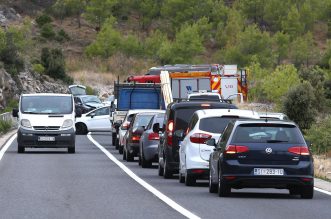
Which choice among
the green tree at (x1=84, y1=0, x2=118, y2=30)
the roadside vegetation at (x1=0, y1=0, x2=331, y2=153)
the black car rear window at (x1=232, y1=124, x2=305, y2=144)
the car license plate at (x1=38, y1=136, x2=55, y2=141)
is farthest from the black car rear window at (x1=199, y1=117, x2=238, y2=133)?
the green tree at (x1=84, y1=0, x2=118, y2=30)

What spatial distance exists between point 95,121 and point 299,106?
9.74 m

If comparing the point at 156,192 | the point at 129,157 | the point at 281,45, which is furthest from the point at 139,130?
the point at 281,45

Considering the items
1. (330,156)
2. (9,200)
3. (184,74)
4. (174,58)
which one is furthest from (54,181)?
(174,58)

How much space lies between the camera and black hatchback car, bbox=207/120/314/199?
68.9 feet

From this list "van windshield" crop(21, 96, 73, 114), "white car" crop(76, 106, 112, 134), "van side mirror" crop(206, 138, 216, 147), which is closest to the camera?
"van side mirror" crop(206, 138, 216, 147)

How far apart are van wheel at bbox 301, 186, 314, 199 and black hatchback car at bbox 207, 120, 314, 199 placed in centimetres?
11

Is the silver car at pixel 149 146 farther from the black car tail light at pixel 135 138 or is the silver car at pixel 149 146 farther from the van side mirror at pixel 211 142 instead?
the van side mirror at pixel 211 142

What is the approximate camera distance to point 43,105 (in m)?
39.6

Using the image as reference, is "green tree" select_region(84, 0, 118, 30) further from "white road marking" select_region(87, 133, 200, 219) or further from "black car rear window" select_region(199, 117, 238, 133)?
"black car rear window" select_region(199, 117, 238, 133)

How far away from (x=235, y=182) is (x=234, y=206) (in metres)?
1.75

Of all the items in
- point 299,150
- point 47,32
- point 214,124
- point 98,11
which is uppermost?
point 98,11

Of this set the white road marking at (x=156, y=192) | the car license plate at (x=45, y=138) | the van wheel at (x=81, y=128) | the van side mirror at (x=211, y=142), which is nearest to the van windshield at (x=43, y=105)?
the car license plate at (x=45, y=138)

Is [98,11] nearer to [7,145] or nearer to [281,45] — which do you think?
[281,45]

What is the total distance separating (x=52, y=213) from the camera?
58.0 ft
